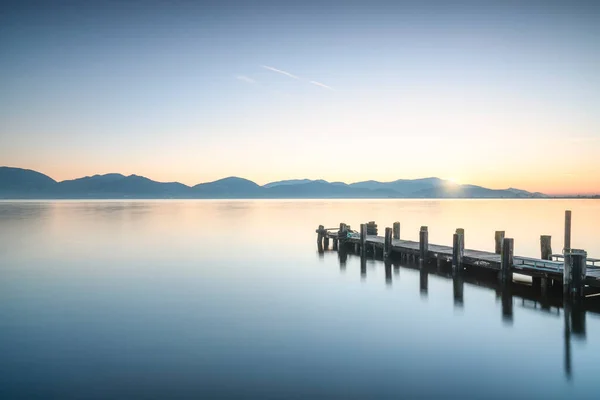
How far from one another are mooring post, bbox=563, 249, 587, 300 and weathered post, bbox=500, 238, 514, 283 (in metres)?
2.79

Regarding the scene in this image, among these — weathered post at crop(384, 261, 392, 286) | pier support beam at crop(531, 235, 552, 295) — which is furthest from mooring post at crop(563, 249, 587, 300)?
weathered post at crop(384, 261, 392, 286)

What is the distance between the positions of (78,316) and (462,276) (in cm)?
1727

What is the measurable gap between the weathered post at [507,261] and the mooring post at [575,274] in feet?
9.16

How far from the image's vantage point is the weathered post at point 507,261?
19.2 metres

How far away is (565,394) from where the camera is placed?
34.6 feet

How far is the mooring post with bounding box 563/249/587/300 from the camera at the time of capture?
16203mm

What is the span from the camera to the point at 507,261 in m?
19.3

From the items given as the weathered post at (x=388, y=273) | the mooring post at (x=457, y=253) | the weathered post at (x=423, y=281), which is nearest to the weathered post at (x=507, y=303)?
the mooring post at (x=457, y=253)

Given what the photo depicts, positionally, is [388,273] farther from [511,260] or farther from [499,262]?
[511,260]

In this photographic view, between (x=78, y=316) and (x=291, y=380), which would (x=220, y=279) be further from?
(x=291, y=380)

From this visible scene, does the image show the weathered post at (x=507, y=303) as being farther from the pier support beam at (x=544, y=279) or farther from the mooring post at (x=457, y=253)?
the mooring post at (x=457, y=253)

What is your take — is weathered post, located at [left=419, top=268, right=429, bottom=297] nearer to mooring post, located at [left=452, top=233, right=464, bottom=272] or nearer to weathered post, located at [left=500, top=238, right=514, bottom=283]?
mooring post, located at [left=452, top=233, right=464, bottom=272]

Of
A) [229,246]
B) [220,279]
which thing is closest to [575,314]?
[220,279]

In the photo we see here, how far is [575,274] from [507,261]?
3.16m
